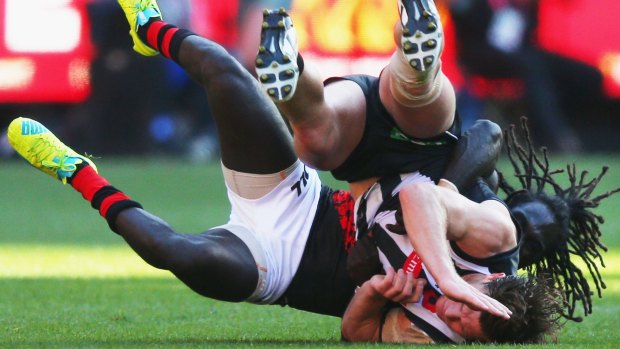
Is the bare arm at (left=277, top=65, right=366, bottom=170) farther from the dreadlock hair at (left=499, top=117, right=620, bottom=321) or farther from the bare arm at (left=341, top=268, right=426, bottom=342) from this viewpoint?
the dreadlock hair at (left=499, top=117, right=620, bottom=321)

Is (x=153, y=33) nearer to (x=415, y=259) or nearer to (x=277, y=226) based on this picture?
(x=277, y=226)

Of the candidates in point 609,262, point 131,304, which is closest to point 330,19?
point 609,262

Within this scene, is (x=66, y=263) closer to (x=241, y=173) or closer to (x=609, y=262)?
(x=241, y=173)

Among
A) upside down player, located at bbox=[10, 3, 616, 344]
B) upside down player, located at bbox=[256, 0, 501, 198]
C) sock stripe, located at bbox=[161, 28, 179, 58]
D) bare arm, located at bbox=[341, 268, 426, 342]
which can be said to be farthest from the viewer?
sock stripe, located at bbox=[161, 28, 179, 58]

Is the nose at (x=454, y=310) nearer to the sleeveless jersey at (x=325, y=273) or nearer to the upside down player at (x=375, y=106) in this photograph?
the upside down player at (x=375, y=106)

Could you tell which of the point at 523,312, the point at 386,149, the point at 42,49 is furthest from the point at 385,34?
the point at 523,312

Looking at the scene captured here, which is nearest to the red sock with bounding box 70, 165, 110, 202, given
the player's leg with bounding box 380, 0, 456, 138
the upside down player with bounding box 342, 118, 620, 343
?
the upside down player with bounding box 342, 118, 620, 343

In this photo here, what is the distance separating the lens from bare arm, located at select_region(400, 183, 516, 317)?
15.1ft

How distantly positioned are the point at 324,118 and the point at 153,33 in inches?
40.4

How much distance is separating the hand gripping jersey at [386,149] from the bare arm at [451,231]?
1.45ft

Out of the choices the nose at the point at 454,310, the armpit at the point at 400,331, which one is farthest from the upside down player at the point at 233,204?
the nose at the point at 454,310

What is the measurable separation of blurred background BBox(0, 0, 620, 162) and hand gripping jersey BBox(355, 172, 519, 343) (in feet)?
31.9

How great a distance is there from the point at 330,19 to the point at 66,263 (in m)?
8.09

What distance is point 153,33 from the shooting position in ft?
18.6
